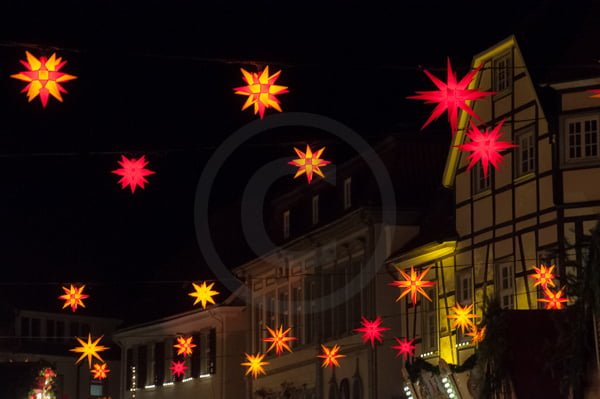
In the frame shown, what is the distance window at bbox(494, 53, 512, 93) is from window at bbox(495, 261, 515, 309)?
173 inches

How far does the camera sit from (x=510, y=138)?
34844 millimetres

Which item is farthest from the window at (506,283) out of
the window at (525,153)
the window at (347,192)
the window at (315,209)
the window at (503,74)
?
the window at (315,209)

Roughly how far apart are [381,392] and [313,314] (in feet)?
25.1

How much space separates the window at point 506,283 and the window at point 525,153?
2376mm

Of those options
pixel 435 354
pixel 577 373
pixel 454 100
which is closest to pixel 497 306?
pixel 454 100

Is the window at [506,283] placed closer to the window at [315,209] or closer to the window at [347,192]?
the window at [347,192]

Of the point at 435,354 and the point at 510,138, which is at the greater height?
the point at 510,138

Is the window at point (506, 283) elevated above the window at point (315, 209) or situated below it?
below

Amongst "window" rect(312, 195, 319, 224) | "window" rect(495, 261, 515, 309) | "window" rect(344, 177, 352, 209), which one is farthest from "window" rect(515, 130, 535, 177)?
"window" rect(312, 195, 319, 224)

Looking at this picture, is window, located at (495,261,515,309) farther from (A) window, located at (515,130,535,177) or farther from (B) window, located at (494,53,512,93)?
(B) window, located at (494,53,512,93)

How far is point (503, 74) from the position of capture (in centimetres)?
3488

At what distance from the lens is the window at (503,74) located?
1359 inches

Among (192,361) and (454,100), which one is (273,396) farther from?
(454,100)

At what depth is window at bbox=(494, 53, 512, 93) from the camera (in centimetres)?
3453
